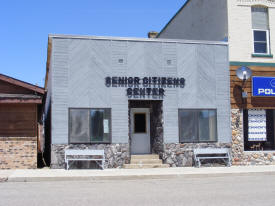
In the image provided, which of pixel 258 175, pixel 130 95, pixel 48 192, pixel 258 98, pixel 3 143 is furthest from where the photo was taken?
pixel 258 98

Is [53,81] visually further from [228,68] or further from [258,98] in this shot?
[258,98]

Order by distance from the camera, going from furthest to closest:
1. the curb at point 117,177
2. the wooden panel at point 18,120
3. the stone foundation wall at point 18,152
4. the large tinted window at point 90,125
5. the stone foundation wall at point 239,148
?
the stone foundation wall at point 239,148, the large tinted window at point 90,125, the wooden panel at point 18,120, the stone foundation wall at point 18,152, the curb at point 117,177

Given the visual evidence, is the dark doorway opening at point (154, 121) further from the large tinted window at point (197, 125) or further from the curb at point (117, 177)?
the curb at point (117, 177)

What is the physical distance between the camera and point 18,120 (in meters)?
17.4

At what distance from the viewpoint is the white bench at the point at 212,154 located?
18.5 meters

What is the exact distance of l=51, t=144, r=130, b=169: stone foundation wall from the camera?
17344 mm

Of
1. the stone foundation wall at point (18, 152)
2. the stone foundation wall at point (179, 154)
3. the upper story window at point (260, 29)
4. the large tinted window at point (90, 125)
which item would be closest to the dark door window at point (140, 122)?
the stone foundation wall at point (179, 154)

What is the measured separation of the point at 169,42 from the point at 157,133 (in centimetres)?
416

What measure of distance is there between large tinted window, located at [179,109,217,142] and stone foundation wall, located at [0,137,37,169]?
645cm

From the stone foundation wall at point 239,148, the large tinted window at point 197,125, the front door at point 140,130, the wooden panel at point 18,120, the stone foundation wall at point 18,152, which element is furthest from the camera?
the front door at point 140,130

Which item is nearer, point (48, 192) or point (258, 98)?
point (48, 192)

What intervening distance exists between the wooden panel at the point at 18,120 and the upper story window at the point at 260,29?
10.9 m

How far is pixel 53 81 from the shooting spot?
Answer: 17531 millimetres

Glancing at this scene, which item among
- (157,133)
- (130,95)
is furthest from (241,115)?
(130,95)
